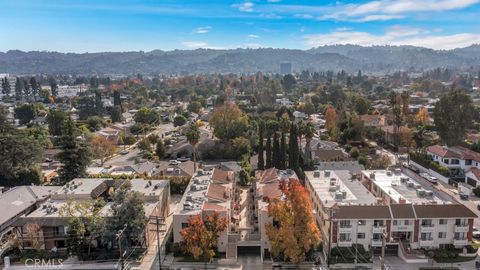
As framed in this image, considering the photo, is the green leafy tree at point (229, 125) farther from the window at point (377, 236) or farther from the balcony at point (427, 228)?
the balcony at point (427, 228)

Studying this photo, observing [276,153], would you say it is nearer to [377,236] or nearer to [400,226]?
[377,236]

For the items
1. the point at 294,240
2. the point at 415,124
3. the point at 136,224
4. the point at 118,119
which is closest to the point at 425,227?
the point at 294,240

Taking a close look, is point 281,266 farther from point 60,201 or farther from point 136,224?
point 60,201

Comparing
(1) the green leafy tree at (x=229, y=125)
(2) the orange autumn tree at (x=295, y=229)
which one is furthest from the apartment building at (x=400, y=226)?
(1) the green leafy tree at (x=229, y=125)

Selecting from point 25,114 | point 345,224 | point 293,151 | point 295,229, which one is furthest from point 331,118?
point 25,114

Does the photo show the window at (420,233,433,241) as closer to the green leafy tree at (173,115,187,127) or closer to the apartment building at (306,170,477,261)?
the apartment building at (306,170,477,261)
